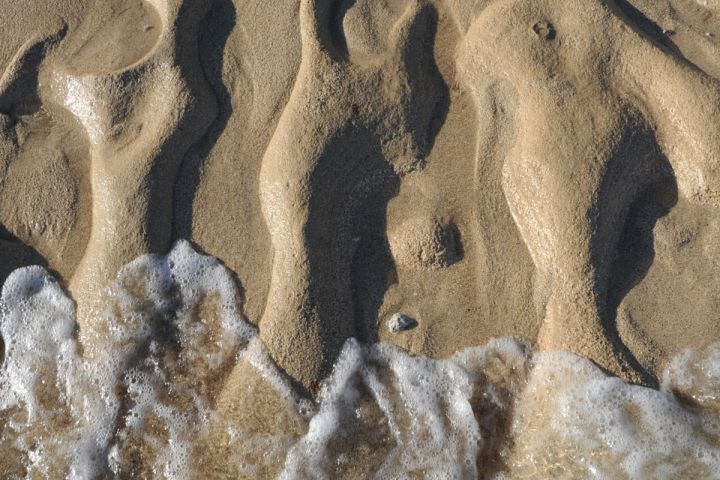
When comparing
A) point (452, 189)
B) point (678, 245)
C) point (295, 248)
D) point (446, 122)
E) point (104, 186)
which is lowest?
point (104, 186)

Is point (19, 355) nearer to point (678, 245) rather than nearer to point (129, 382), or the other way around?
point (129, 382)

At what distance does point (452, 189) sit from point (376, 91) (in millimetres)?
511

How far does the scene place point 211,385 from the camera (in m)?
2.12

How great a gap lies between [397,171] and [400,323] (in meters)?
0.63

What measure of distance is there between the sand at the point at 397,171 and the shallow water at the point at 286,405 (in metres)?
0.08

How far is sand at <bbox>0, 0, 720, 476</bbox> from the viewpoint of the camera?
2049 mm

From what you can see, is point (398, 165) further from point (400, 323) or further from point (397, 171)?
point (400, 323)

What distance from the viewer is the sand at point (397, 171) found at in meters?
2.05

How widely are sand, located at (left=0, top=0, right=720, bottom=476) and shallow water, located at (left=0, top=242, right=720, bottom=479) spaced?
76 mm

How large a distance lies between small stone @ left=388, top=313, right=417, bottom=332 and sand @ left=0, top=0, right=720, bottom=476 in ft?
0.07

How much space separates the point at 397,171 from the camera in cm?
213

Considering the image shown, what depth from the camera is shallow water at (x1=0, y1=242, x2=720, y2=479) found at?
79.6 inches

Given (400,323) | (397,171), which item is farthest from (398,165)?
(400,323)

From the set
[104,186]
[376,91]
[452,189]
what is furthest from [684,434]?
[104,186]
